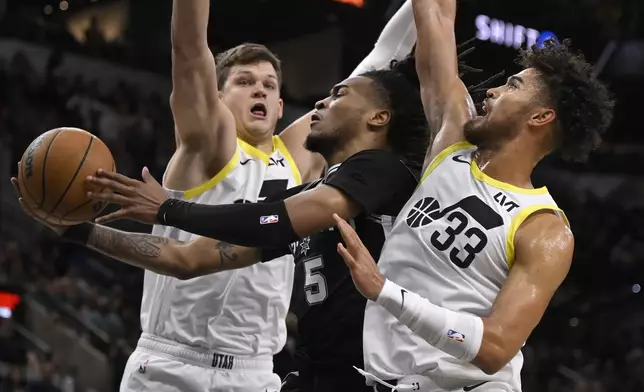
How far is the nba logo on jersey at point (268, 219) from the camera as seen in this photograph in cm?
316

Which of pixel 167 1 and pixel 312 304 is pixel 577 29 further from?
pixel 312 304

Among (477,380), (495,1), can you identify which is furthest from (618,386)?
(477,380)

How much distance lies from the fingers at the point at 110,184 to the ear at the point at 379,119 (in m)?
0.96

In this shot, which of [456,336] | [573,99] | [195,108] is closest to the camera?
[456,336]

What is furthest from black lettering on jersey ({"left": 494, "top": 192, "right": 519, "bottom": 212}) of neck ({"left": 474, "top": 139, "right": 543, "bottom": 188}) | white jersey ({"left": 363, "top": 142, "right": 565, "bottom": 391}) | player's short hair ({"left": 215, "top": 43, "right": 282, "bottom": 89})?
player's short hair ({"left": 215, "top": 43, "right": 282, "bottom": 89})

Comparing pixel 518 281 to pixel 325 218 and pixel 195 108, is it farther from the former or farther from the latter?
pixel 195 108

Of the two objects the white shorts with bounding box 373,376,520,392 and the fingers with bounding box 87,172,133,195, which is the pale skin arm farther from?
the fingers with bounding box 87,172,133,195

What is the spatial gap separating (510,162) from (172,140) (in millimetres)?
11252

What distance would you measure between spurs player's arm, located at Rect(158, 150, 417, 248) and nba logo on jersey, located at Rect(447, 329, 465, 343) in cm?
59

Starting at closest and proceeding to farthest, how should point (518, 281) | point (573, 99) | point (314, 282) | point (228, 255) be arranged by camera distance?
point (518, 281)
point (573, 99)
point (314, 282)
point (228, 255)

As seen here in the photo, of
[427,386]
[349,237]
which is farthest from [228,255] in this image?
[427,386]

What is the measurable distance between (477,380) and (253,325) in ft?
4.97

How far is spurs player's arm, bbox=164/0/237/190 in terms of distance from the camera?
157 inches

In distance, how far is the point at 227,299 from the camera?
14.0 ft
